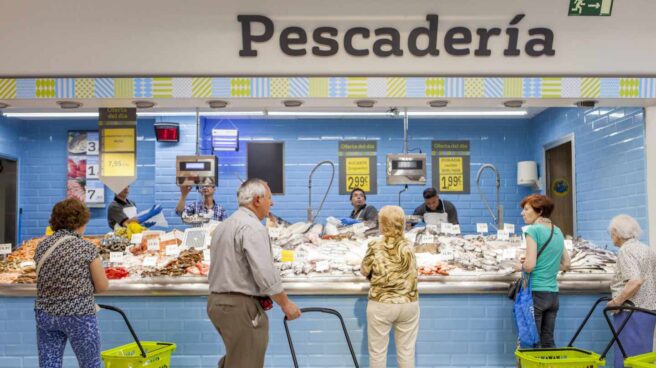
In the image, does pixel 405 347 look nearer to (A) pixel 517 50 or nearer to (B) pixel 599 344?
(B) pixel 599 344

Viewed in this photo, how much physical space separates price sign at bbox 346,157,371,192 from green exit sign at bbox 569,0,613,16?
5.44 metres

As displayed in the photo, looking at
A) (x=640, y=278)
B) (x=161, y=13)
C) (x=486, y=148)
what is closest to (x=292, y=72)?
(x=161, y=13)

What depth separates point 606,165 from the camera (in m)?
7.01

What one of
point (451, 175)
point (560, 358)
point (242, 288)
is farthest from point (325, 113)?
point (242, 288)

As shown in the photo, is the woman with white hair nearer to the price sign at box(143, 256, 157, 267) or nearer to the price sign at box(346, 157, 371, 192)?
the price sign at box(143, 256, 157, 267)

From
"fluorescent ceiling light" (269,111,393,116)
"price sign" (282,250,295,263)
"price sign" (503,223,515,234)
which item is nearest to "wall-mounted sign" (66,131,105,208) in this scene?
"fluorescent ceiling light" (269,111,393,116)

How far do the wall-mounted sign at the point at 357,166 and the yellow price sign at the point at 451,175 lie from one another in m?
1.16

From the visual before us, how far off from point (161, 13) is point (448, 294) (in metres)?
3.60

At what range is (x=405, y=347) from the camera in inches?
190

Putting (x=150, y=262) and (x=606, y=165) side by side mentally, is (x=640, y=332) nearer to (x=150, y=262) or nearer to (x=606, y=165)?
(x=606, y=165)

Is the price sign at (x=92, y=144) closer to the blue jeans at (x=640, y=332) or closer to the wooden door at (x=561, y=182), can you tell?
the wooden door at (x=561, y=182)

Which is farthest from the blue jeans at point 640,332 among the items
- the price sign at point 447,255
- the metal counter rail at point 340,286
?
the price sign at point 447,255

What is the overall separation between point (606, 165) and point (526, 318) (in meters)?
2.80

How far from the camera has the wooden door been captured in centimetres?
955
